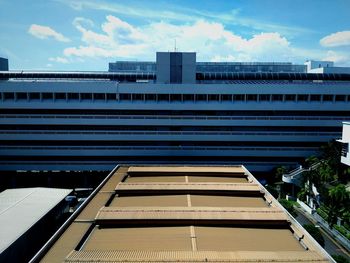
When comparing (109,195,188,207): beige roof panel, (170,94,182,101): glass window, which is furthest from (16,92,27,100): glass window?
(109,195,188,207): beige roof panel

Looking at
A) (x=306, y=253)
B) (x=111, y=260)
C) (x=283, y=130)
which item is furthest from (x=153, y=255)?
(x=283, y=130)

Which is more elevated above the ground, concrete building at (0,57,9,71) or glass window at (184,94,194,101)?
concrete building at (0,57,9,71)

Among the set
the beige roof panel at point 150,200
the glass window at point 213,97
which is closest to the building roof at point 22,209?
the beige roof panel at point 150,200

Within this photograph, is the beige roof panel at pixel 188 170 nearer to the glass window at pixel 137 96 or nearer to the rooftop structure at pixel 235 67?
the glass window at pixel 137 96

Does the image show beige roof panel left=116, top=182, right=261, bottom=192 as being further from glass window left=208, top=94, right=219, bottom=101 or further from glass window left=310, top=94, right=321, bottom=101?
glass window left=310, top=94, right=321, bottom=101

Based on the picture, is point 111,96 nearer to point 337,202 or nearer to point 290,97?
point 290,97

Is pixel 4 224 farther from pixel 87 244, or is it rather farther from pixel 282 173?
pixel 282 173

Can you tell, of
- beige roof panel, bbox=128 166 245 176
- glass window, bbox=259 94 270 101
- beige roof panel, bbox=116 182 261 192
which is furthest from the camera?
glass window, bbox=259 94 270 101
